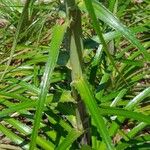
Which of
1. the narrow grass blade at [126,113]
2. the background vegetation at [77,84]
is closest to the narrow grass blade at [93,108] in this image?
the background vegetation at [77,84]

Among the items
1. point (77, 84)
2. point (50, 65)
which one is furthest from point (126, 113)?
point (50, 65)

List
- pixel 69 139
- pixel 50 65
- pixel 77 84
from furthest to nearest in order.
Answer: pixel 69 139, pixel 77 84, pixel 50 65

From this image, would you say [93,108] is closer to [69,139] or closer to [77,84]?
[77,84]

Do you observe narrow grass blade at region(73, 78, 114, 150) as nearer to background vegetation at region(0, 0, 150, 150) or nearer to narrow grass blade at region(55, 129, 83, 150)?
background vegetation at region(0, 0, 150, 150)

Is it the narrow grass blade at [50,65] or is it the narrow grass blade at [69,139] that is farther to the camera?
the narrow grass blade at [69,139]

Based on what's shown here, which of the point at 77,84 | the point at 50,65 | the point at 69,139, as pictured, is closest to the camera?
the point at 50,65

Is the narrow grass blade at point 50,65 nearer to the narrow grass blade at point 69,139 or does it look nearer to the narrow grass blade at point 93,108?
the narrow grass blade at point 93,108

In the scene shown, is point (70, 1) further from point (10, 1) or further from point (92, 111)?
point (10, 1)

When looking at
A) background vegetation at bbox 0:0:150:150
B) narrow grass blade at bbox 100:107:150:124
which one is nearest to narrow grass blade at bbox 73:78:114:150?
background vegetation at bbox 0:0:150:150
